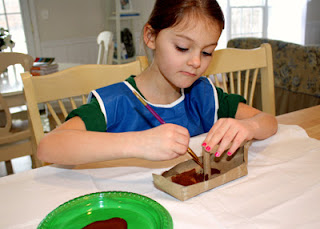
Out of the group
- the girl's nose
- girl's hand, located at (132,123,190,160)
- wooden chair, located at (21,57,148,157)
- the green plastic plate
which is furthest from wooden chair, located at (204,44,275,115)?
the green plastic plate

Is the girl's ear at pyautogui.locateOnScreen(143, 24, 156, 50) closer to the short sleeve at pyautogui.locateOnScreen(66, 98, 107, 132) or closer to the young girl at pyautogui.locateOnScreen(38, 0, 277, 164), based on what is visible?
the young girl at pyautogui.locateOnScreen(38, 0, 277, 164)

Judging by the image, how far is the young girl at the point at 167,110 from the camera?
2.35ft

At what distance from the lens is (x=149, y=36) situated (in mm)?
987

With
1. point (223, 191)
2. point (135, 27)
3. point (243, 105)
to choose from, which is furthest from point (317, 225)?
point (135, 27)

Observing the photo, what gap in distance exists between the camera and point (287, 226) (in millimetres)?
555

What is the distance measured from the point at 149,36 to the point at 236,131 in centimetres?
42

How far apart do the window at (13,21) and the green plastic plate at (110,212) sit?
4082 mm

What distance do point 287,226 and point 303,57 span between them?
2147 millimetres

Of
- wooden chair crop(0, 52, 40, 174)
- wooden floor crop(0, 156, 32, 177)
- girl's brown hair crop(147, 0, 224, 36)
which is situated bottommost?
wooden floor crop(0, 156, 32, 177)

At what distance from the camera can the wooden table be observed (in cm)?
101

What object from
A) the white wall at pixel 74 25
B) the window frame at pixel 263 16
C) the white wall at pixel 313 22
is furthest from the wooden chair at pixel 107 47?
the white wall at pixel 313 22

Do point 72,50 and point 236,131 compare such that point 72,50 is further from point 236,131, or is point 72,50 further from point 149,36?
point 236,131

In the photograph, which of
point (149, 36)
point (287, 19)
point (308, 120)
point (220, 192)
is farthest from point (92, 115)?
point (287, 19)

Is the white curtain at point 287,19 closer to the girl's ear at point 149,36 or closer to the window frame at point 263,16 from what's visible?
the window frame at point 263,16
